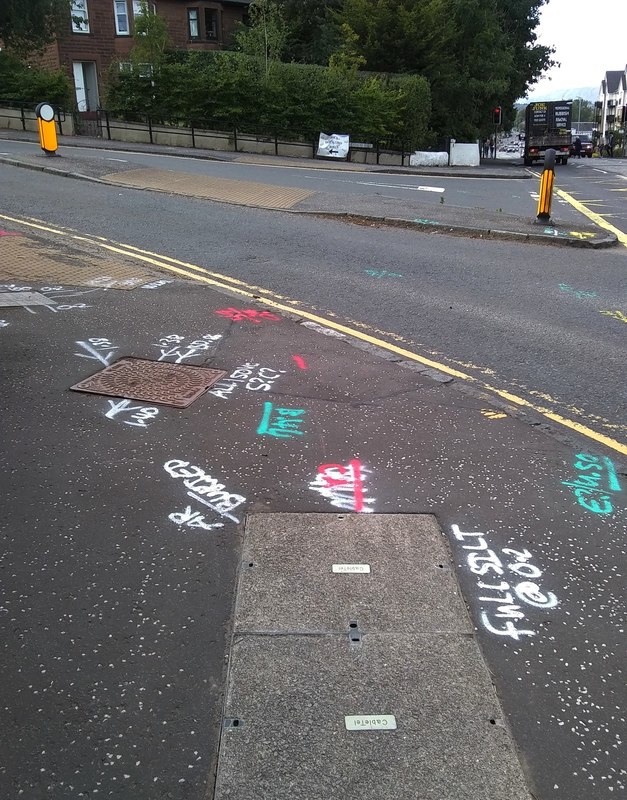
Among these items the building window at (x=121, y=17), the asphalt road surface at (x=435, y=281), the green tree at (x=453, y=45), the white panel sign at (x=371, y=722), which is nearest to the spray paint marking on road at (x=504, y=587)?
the white panel sign at (x=371, y=722)

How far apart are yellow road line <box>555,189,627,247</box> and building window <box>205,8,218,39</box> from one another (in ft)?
95.6

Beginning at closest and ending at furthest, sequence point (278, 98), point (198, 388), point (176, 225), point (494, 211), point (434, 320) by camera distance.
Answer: point (198, 388)
point (434, 320)
point (176, 225)
point (494, 211)
point (278, 98)

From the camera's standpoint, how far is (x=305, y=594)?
3148 mm

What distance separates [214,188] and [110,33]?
2842cm

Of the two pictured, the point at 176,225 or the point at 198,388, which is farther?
the point at 176,225

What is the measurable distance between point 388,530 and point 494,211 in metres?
13.3

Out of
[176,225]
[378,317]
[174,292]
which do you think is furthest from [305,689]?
[176,225]

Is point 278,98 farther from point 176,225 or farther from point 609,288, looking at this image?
point 609,288

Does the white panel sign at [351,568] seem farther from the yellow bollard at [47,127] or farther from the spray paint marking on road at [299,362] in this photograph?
the yellow bollard at [47,127]

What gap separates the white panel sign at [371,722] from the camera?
2.46 metres

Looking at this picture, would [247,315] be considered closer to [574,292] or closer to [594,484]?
[594,484]

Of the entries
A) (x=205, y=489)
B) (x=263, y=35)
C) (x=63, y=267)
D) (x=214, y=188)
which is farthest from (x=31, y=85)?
(x=205, y=489)

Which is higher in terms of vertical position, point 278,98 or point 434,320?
point 278,98

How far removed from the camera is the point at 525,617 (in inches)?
121
